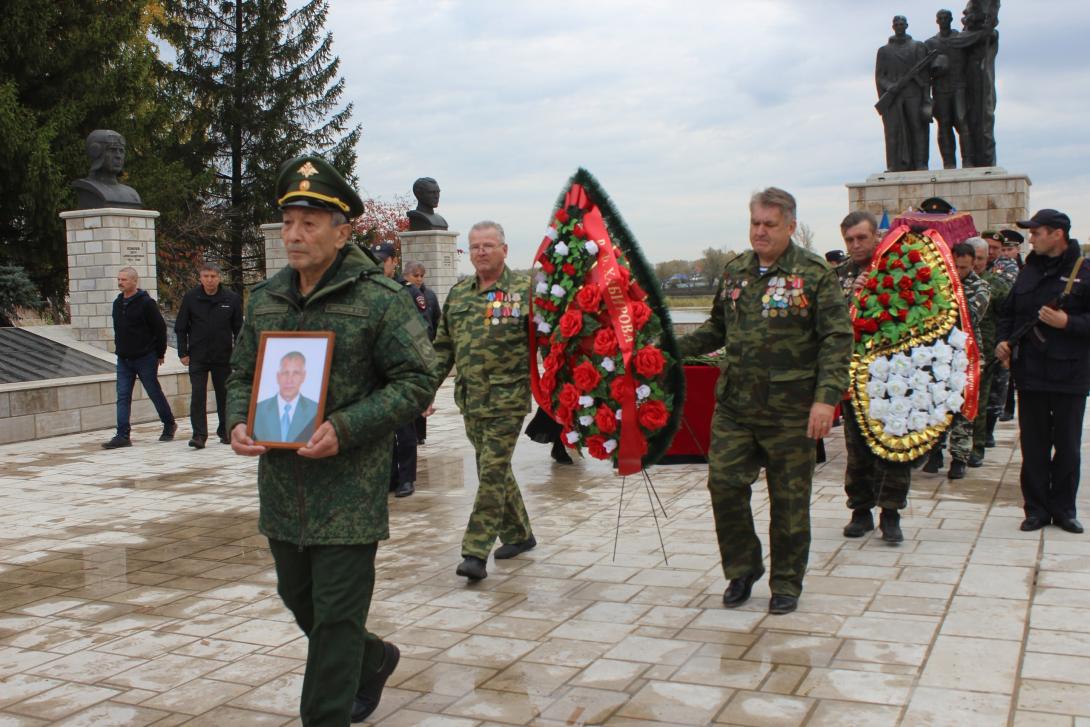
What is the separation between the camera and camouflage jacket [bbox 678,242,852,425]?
4.87m

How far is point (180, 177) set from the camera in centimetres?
2662

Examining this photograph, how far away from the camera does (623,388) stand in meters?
5.23

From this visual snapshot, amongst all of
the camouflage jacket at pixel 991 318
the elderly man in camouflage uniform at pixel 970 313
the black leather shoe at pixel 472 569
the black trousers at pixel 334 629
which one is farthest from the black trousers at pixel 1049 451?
the black trousers at pixel 334 629

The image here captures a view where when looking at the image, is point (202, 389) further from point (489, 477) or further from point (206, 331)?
point (489, 477)

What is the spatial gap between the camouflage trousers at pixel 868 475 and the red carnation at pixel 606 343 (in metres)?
2.13

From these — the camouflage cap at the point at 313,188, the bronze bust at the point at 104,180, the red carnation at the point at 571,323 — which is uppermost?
the bronze bust at the point at 104,180

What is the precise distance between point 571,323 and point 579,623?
145cm

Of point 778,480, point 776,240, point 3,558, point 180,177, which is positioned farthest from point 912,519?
point 180,177

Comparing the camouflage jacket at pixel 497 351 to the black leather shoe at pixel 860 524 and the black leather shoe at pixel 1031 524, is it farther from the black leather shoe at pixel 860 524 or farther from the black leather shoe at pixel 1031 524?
the black leather shoe at pixel 1031 524

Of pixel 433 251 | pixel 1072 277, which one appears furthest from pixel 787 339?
pixel 433 251

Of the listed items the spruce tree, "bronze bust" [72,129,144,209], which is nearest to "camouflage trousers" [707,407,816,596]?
"bronze bust" [72,129,144,209]

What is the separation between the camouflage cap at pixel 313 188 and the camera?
10.9ft

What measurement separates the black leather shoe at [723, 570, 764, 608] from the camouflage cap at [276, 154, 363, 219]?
2.77 m

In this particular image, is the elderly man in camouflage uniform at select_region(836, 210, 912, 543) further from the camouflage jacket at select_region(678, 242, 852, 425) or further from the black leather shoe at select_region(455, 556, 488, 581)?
the black leather shoe at select_region(455, 556, 488, 581)
